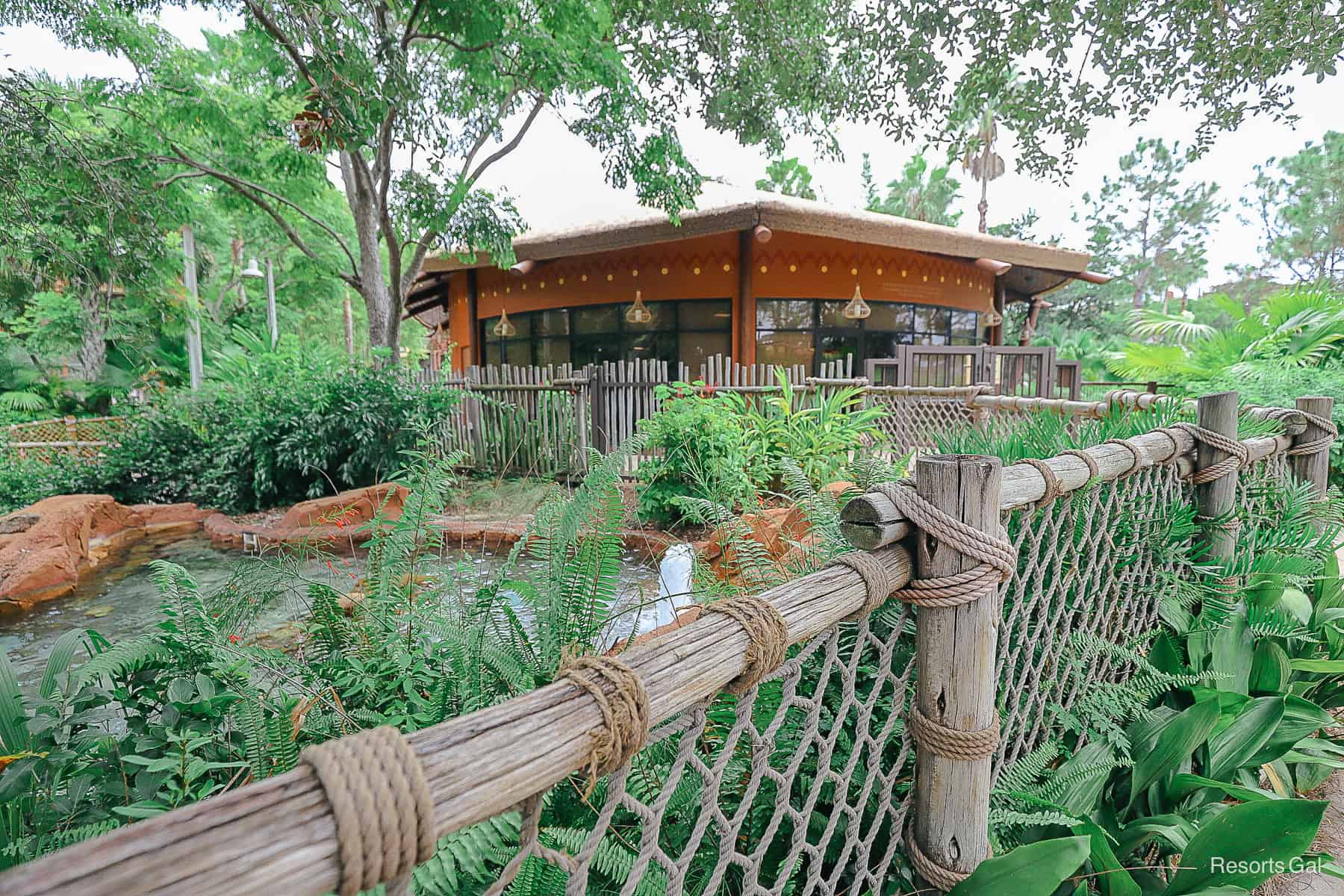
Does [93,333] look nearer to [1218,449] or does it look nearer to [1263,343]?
[1218,449]

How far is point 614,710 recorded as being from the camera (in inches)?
27.7

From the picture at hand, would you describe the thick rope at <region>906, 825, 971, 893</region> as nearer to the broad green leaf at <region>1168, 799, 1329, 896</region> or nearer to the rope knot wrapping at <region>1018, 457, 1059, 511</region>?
the broad green leaf at <region>1168, 799, 1329, 896</region>

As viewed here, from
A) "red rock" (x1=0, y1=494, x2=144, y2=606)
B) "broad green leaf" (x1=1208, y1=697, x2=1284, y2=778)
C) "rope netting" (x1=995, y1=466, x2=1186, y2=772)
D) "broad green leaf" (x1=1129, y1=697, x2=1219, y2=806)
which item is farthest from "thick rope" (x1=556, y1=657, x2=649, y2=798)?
"red rock" (x1=0, y1=494, x2=144, y2=606)

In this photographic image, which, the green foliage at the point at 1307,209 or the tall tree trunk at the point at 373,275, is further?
the green foliage at the point at 1307,209

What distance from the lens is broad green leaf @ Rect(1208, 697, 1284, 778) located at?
181 cm

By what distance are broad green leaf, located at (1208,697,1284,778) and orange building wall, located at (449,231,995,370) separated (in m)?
8.66

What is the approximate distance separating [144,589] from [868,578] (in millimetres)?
5923

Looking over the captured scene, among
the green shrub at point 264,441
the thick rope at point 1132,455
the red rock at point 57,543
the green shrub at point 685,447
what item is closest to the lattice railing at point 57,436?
the green shrub at point 264,441

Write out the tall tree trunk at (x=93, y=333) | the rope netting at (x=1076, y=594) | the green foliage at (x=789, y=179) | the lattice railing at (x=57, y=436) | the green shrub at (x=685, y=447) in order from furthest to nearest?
the green foliage at (x=789, y=179)
the lattice railing at (x=57, y=436)
the green shrub at (x=685, y=447)
the tall tree trunk at (x=93, y=333)
the rope netting at (x=1076, y=594)

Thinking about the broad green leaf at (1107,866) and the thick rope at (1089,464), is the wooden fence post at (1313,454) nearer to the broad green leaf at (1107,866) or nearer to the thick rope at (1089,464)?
the thick rope at (1089,464)

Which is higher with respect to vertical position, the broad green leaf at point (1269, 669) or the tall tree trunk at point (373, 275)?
the tall tree trunk at point (373, 275)

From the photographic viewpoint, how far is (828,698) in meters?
1.52

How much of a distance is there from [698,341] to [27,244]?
26.7ft

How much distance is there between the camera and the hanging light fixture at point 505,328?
12102 mm
